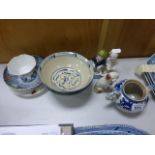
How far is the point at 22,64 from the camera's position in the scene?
2.25ft

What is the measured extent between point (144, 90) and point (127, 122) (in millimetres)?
101

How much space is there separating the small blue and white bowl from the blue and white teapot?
7.8 inches

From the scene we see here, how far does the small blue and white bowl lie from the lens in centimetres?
66

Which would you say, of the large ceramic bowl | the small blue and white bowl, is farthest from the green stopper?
the small blue and white bowl

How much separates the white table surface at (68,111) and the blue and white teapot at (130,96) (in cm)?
4

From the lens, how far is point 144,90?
64 cm

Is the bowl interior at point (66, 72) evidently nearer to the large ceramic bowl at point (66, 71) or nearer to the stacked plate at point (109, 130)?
the large ceramic bowl at point (66, 71)

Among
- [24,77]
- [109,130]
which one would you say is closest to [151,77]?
[109,130]

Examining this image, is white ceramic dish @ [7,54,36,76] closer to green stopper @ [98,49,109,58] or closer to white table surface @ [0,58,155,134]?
white table surface @ [0,58,155,134]

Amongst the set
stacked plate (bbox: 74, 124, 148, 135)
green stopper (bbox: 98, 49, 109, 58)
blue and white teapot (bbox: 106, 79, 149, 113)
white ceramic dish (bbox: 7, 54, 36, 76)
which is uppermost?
green stopper (bbox: 98, 49, 109, 58)

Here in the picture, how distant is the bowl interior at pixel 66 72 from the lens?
0.66m

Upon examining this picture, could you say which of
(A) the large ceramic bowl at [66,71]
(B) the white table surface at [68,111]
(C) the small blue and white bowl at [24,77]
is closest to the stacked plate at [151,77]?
(B) the white table surface at [68,111]

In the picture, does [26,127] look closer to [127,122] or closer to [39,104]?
[39,104]
